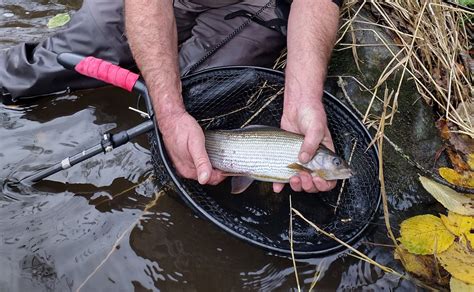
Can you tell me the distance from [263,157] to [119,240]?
34.8 inches

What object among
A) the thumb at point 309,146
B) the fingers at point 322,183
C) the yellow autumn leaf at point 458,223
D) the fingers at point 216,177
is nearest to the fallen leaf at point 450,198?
the yellow autumn leaf at point 458,223

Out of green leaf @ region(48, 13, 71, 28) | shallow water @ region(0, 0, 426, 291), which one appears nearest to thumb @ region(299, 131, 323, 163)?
shallow water @ region(0, 0, 426, 291)

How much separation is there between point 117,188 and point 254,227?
0.89 m

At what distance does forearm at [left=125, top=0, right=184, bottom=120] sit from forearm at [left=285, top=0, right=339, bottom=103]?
596mm

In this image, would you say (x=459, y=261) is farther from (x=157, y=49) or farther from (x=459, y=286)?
(x=157, y=49)

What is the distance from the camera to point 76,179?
2.97 m

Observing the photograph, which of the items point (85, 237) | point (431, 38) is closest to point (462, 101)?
point (431, 38)

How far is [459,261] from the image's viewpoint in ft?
7.81

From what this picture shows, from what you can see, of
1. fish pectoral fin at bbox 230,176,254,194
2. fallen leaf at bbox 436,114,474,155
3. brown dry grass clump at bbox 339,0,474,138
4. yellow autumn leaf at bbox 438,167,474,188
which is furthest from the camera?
brown dry grass clump at bbox 339,0,474,138

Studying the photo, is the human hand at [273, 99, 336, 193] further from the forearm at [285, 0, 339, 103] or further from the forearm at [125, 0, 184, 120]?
the forearm at [125, 0, 184, 120]

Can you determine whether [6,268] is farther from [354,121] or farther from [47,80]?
[354,121]

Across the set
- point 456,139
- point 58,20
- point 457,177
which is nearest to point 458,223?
point 457,177

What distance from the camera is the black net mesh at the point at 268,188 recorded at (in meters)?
2.43

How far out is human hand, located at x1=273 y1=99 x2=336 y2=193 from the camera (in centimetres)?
235
